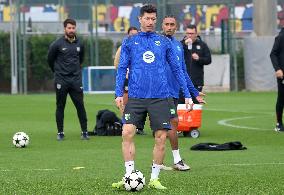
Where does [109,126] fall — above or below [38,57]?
below

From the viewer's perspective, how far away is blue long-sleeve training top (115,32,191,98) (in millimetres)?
10078

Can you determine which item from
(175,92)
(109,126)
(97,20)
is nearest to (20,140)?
(109,126)

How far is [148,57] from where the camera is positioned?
10.1 m

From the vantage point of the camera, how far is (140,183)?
9.53 m

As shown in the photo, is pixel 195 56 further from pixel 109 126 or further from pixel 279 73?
pixel 109 126

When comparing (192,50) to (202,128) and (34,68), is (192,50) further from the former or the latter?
(34,68)

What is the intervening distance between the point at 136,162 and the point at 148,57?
2977 millimetres

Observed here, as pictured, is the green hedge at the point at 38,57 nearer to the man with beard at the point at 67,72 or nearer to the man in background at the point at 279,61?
the man in background at the point at 279,61

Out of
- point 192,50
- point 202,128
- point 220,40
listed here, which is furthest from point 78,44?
point 220,40

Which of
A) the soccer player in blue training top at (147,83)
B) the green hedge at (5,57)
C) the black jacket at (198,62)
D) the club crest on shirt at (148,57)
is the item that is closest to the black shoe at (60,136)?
the black jacket at (198,62)

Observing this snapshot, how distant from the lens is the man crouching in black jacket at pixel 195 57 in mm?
17516

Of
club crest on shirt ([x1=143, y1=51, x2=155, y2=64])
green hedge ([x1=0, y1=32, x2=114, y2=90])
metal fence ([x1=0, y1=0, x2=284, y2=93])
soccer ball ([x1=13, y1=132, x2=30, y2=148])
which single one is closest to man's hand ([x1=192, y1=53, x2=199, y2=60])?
soccer ball ([x1=13, y1=132, x2=30, y2=148])

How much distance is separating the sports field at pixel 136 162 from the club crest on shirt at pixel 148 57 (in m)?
1.35

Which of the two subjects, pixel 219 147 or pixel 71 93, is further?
pixel 71 93
